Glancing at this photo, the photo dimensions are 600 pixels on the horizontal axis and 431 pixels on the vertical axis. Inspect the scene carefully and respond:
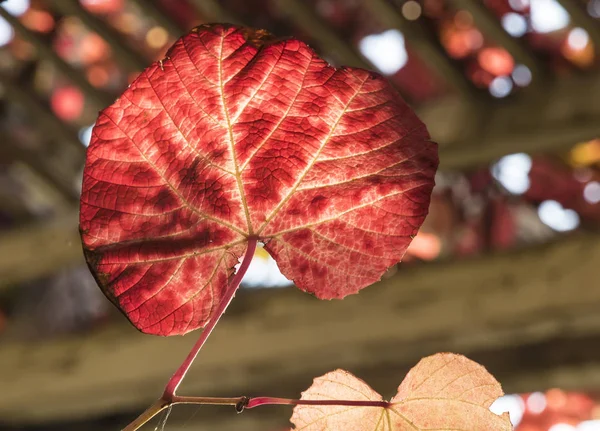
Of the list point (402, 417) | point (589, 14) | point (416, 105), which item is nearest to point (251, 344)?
point (416, 105)

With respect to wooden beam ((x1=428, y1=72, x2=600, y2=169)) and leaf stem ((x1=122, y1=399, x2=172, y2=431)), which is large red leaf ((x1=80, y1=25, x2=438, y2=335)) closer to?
leaf stem ((x1=122, y1=399, x2=172, y2=431))

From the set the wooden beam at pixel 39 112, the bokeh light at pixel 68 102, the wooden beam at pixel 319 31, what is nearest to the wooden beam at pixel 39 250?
the wooden beam at pixel 39 112

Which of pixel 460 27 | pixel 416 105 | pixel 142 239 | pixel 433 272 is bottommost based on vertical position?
pixel 433 272

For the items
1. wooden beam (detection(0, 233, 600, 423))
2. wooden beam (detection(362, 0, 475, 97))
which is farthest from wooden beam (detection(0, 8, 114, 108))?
wooden beam (detection(362, 0, 475, 97))

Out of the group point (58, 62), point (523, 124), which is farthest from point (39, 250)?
point (523, 124)

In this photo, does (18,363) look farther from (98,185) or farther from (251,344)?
(98,185)

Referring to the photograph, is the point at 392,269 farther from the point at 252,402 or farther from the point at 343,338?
the point at 252,402

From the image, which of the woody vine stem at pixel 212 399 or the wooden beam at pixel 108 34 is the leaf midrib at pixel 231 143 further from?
the wooden beam at pixel 108 34
